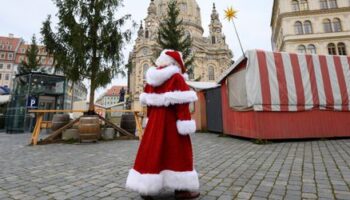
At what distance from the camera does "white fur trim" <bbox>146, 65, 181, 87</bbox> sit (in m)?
2.48

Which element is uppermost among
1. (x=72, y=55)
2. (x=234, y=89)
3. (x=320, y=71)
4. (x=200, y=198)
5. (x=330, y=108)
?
(x=72, y=55)

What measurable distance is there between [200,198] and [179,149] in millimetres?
655

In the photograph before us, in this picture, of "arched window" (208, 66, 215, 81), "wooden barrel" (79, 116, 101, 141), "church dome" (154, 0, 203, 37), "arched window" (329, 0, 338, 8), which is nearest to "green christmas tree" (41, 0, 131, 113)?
"wooden barrel" (79, 116, 101, 141)

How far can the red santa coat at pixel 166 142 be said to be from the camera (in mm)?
2232

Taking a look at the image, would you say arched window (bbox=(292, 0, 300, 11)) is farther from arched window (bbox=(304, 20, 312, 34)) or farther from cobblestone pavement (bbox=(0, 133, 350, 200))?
cobblestone pavement (bbox=(0, 133, 350, 200))

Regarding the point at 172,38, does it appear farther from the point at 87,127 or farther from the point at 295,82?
the point at 295,82

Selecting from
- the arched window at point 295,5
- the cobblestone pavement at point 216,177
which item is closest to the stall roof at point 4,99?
the cobblestone pavement at point 216,177

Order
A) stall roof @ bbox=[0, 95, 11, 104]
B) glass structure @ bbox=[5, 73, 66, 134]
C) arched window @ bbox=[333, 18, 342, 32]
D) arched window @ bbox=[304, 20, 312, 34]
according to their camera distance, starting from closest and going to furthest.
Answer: glass structure @ bbox=[5, 73, 66, 134]
stall roof @ bbox=[0, 95, 11, 104]
arched window @ bbox=[333, 18, 342, 32]
arched window @ bbox=[304, 20, 312, 34]

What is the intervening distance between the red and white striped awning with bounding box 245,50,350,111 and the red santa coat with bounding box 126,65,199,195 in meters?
5.09

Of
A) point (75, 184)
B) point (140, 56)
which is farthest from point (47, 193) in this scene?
point (140, 56)

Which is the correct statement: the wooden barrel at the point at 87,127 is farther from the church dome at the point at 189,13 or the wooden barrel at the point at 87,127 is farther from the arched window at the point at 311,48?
the church dome at the point at 189,13

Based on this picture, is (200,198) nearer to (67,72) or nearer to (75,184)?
(75,184)

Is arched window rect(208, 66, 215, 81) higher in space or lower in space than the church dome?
lower

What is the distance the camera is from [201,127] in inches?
472
